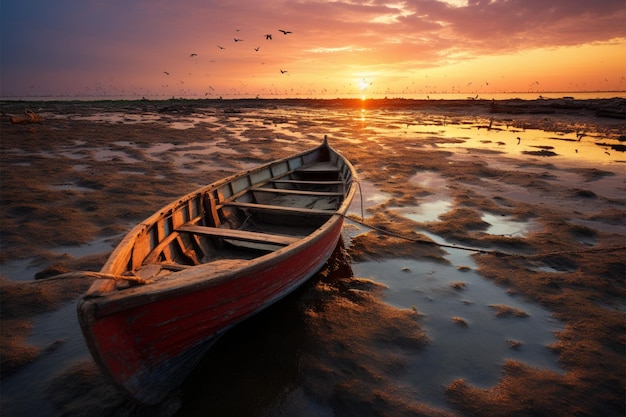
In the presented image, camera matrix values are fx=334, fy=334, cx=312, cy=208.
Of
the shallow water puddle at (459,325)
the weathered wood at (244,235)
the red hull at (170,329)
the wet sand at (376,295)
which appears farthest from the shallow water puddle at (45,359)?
the shallow water puddle at (459,325)

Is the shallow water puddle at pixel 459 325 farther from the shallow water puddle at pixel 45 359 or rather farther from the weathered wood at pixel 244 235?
the shallow water puddle at pixel 45 359

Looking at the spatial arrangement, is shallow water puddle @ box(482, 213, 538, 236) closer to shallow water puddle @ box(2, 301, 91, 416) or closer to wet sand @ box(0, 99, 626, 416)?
wet sand @ box(0, 99, 626, 416)

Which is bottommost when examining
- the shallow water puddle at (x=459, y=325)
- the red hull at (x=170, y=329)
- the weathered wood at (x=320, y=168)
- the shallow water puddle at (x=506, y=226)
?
the shallow water puddle at (x=459, y=325)

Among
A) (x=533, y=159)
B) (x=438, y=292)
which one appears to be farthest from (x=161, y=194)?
(x=533, y=159)

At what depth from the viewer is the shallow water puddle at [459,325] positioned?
390 cm

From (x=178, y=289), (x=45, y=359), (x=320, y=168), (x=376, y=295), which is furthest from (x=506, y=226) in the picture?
(x=45, y=359)

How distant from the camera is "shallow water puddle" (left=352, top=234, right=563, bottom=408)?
3.90 meters

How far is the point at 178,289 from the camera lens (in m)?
2.91

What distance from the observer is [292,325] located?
4695 mm

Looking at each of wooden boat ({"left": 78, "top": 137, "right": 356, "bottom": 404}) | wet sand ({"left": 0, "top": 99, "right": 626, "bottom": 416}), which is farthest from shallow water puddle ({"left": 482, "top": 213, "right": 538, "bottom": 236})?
wooden boat ({"left": 78, "top": 137, "right": 356, "bottom": 404})

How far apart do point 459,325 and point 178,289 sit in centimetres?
386

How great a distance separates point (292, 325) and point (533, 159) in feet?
53.5

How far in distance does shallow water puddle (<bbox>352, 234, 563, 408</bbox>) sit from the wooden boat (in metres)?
1.55

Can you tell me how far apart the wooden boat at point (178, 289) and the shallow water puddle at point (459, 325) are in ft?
5.09
